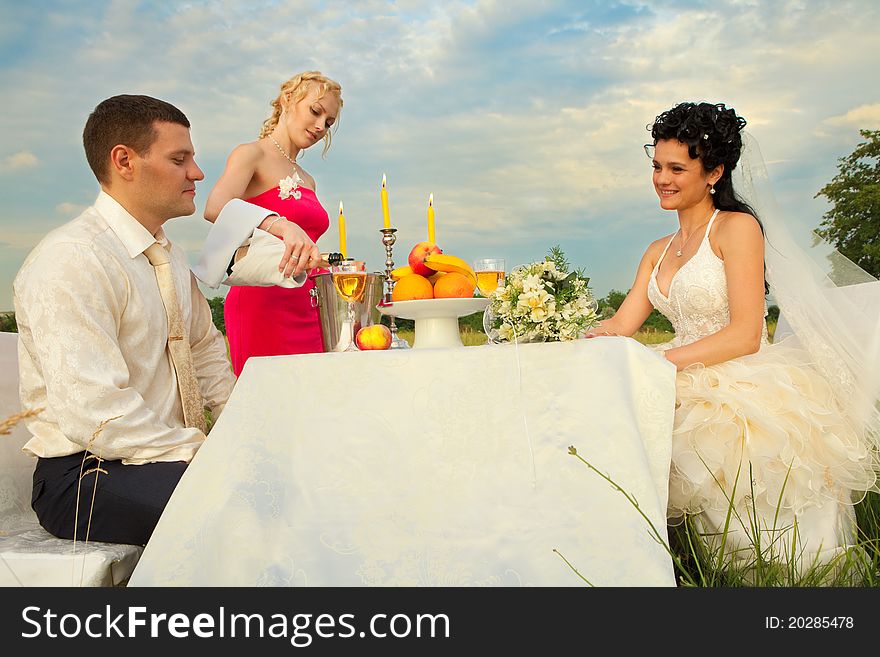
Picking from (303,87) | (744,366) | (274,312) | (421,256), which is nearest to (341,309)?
(421,256)

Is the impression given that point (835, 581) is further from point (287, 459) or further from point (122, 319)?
point (122, 319)

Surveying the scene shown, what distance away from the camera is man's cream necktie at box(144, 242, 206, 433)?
10.2 ft

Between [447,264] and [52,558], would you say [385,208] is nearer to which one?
[447,264]

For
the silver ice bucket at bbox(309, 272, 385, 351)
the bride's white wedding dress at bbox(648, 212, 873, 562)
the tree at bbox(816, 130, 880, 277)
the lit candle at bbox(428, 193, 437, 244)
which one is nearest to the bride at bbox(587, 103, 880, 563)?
the bride's white wedding dress at bbox(648, 212, 873, 562)

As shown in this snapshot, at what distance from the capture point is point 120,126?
9.89ft

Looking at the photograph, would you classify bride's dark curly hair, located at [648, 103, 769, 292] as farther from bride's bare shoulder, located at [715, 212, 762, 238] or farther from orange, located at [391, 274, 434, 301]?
orange, located at [391, 274, 434, 301]

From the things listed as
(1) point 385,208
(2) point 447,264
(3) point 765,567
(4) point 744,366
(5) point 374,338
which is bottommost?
(3) point 765,567

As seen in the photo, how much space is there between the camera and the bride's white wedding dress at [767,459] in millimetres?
2711

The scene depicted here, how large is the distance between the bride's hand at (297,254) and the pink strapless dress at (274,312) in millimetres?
1270

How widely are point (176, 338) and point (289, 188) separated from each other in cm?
152

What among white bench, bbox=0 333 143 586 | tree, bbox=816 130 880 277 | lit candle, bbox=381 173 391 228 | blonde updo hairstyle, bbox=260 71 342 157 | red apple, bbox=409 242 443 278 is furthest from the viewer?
tree, bbox=816 130 880 277

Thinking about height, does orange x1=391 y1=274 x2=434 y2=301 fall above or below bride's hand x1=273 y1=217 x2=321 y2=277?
below

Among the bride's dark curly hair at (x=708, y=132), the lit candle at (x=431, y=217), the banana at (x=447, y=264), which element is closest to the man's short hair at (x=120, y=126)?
the lit candle at (x=431, y=217)
